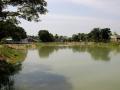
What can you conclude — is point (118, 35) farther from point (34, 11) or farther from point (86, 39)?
point (34, 11)

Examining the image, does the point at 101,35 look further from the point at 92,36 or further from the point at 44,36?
the point at 44,36

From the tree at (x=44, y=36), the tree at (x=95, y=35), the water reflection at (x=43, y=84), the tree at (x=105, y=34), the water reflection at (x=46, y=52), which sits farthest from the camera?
the tree at (x=44, y=36)

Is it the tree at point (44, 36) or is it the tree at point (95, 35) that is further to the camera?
the tree at point (44, 36)

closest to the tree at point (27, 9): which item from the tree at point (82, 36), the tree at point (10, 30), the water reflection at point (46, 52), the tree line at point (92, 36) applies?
the tree at point (10, 30)

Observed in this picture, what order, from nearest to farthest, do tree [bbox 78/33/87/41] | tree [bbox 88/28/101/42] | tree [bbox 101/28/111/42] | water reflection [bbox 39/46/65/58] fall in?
water reflection [bbox 39/46/65/58], tree [bbox 101/28/111/42], tree [bbox 88/28/101/42], tree [bbox 78/33/87/41]

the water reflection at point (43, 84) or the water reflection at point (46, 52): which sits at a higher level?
the water reflection at point (43, 84)

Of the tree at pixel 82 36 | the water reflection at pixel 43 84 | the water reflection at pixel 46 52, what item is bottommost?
the water reflection at pixel 46 52

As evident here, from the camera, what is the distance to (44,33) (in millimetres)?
106375

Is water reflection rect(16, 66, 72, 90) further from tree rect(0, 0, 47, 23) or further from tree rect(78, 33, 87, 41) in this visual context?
tree rect(78, 33, 87, 41)

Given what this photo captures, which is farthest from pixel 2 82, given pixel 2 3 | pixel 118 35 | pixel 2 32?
pixel 118 35

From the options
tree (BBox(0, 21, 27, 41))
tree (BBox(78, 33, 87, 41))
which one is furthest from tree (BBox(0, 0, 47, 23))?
tree (BBox(78, 33, 87, 41))

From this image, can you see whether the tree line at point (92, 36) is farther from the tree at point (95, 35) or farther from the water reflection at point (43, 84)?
the water reflection at point (43, 84)

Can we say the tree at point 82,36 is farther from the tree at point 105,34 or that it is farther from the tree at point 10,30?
the tree at point 10,30

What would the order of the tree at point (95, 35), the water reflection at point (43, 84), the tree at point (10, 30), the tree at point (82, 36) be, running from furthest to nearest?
the tree at point (82, 36), the tree at point (95, 35), the tree at point (10, 30), the water reflection at point (43, 84)
